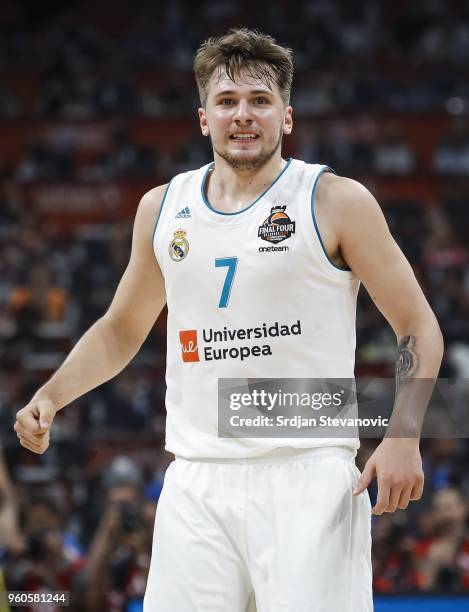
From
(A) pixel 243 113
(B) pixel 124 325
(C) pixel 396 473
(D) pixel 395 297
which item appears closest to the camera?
(C) pixel 396 473

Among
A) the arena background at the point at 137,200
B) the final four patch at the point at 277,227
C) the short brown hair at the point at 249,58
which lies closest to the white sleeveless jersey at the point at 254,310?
the final four patch at the point at 277,227

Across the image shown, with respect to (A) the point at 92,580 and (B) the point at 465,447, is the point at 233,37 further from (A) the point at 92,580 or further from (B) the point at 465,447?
(B) the point at 465,447

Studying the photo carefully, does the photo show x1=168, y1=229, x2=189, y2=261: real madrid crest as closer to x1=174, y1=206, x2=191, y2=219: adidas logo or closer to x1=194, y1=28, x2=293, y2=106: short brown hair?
x1=174, y1=206, x2=191, y2=219: adidas logo

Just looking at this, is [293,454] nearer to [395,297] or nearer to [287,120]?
[395,297]

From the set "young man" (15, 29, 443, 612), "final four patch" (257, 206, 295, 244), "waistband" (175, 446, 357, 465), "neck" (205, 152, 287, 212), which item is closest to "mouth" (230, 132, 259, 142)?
"young man" (15, 29, 443, 612)

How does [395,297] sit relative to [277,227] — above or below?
below

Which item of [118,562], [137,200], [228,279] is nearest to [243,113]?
[228,279]

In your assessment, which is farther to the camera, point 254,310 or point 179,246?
point 179,246

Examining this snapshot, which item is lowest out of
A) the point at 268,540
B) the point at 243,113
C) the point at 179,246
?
the point at 268,540

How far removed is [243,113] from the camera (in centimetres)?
338

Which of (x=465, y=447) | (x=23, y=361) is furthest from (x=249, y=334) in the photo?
(x=23, y=361)

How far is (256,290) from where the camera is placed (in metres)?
3.30

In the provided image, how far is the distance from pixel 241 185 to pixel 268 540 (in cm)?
114

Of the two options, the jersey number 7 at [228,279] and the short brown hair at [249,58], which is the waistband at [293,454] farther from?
the short brown hair at [249,58]
